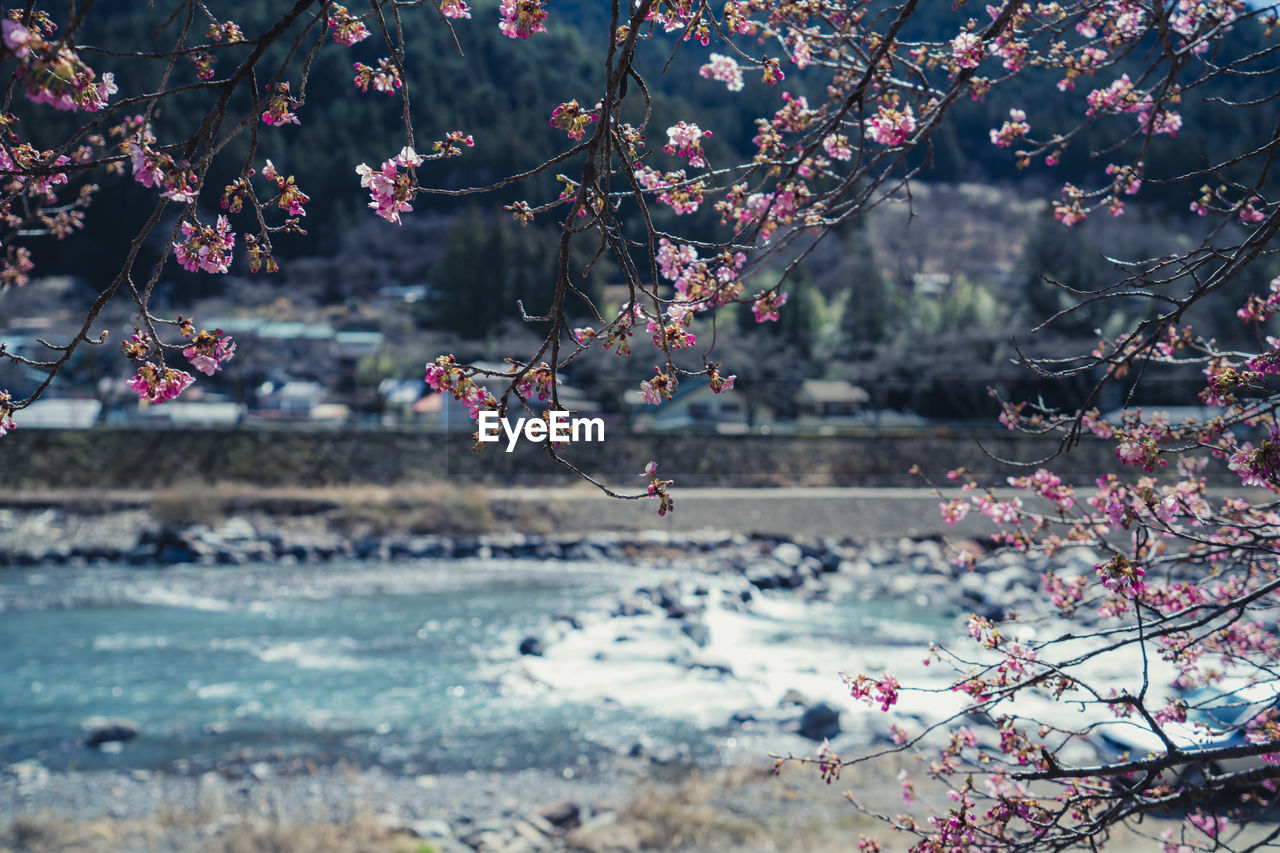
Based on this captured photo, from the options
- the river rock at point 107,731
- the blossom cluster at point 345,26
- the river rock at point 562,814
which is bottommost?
the river rock at point 107,731

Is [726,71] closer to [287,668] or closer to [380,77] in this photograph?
[380,77]

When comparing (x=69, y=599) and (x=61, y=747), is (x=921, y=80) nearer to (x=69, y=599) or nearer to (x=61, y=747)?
(x=61, y=747)

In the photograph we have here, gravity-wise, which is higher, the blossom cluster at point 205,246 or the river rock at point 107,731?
the blossom cluster at point 205,246

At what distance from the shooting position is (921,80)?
263 centimetres

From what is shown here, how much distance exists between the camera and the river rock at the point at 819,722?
766cm

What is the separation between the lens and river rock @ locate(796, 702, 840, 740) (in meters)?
7.66

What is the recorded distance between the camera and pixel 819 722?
7750 millimetres

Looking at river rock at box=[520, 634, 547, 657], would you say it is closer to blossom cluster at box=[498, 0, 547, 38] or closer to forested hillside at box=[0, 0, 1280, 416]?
blossom cluster at box=[498, 0, 547, 38]

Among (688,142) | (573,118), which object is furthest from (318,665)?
(573,118)

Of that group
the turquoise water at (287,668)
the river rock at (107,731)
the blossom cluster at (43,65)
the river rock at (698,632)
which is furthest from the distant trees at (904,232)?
the river rock at (698,632)

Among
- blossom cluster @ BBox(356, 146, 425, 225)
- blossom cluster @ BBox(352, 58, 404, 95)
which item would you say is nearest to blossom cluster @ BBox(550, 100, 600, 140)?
blossom cluster @ BBox(356, 146, 425, 225)

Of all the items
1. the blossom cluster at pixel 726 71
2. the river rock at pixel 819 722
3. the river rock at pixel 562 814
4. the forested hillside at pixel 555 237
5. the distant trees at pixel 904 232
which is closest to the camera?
the distant trees at pixel 904 232

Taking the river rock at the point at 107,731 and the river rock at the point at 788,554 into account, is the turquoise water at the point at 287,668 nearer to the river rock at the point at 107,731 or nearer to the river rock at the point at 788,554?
the river rock at the point at 107,731

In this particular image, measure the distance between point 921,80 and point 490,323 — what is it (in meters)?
31.8
